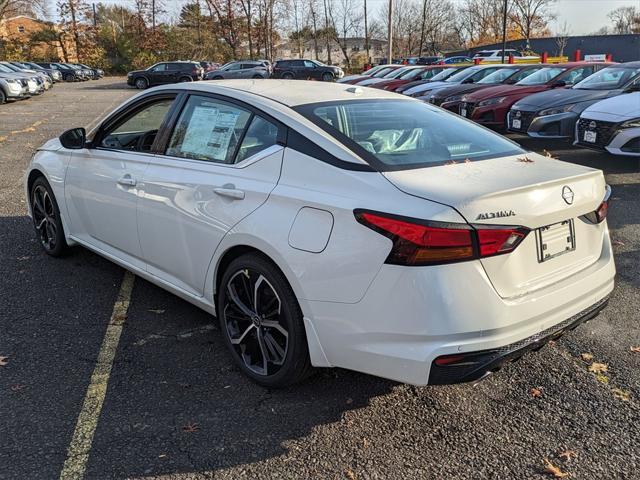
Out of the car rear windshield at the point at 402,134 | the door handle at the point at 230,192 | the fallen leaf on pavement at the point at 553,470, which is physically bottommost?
the fallen leaf on pavement at the point at 553,470

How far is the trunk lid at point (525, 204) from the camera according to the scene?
234cm

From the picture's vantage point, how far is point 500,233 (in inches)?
90.7

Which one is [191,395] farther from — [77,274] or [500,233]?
[77,274]

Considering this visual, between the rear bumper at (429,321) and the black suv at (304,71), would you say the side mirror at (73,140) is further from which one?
the black suv at (304,71)

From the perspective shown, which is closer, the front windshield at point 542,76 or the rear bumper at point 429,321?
the rear bumper at point 429,321

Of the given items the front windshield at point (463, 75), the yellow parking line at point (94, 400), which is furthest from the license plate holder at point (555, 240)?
the front windshield at point (463, 75)

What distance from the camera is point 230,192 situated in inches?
118

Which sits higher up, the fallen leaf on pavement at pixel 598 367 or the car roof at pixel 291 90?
the car roof at pixel 291 90

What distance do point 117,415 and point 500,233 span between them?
204 centimetres

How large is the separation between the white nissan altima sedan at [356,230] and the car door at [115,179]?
0.03 meters

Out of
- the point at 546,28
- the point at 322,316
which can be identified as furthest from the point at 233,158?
the point at 546,28

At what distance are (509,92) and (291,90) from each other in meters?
9.81

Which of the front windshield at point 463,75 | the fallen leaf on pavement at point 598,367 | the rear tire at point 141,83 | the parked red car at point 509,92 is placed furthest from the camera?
the rear tire at point 141,83

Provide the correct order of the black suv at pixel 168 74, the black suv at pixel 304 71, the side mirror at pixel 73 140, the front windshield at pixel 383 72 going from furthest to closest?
1. the black suv at pixel 304 71
2. the black suv at pixel 168 74
3. the front windshield at pixel 383 72
4. the side mirror at pixel 73 140
